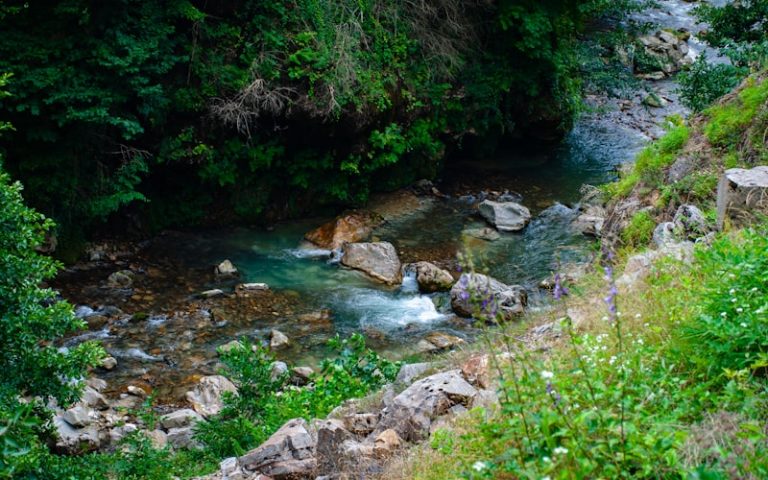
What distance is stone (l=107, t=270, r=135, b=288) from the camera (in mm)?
10625

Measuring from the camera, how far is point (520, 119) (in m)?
15.8

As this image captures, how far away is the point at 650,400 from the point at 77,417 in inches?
238

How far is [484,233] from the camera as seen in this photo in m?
12.7

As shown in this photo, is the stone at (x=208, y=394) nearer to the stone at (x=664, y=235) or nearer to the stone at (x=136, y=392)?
the stone at (x=136, y=392)

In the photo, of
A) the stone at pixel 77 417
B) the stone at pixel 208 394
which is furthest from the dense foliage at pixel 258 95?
the stone at pixel 77 417

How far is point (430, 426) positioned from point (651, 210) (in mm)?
4411

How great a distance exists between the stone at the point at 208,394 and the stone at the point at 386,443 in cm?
387

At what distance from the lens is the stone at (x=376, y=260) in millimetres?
11227

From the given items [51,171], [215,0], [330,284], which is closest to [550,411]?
[330,284]

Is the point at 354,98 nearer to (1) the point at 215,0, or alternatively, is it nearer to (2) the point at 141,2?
(1) the point at 215,0

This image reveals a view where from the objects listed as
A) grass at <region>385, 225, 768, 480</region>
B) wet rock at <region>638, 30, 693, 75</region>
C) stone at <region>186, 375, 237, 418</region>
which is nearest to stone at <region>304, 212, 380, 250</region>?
stone at <region>186, 375, 237, 418</region>

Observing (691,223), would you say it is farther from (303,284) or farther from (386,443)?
(303,284)

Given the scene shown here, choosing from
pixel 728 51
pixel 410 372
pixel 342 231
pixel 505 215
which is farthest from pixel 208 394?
pixel 728 51

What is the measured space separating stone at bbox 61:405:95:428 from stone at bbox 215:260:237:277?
13.2 feet
